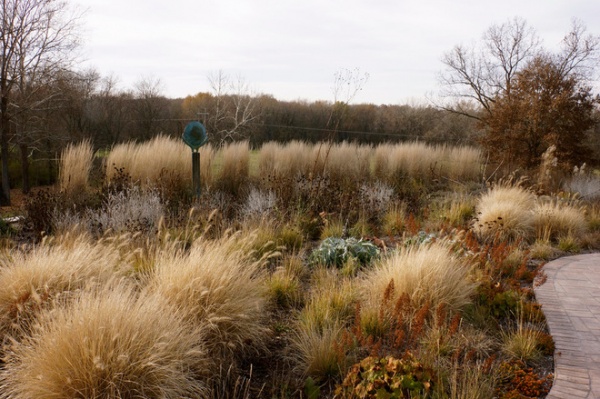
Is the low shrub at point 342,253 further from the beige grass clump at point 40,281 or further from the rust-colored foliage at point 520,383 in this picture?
the beige grass clump at point 40,281

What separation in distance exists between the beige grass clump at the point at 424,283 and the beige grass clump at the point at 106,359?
1793 mm

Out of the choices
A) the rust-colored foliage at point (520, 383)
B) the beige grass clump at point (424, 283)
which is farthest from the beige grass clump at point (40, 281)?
the rust-colored foliage at point (520, 383)

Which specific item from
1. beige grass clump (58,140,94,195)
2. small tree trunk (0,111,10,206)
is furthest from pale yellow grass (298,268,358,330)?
small tree trunk (0,111,10,206)

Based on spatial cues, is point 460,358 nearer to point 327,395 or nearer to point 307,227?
point 327,395

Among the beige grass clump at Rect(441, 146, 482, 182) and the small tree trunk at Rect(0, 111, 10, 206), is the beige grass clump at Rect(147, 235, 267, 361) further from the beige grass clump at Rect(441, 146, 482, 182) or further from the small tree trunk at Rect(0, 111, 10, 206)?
the small tree trunk at Rect(0, 111, 10, 206)

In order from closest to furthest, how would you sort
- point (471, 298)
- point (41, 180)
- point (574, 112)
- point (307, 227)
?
point (471, 298)
point (307, 227)
point (574, 112)
point (41, 180)

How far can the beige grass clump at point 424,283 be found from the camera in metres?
3.96

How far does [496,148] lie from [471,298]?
1103cm

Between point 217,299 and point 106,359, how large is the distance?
1085mm

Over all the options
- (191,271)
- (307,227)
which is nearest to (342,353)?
(191,271)

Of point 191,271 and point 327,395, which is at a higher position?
point 191,271

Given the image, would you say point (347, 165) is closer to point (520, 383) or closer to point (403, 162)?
point (403, 162)

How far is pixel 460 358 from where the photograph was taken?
3508 mm

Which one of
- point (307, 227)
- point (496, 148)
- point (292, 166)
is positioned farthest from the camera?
point (496, 148)
